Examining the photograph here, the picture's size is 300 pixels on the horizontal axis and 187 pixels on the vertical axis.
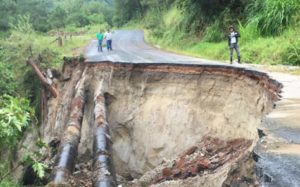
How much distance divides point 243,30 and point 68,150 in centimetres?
1570

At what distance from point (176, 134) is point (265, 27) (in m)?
8.95

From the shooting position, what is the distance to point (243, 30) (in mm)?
24203

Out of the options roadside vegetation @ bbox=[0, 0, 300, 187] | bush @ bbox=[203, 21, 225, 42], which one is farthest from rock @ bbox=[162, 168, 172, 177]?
bush @ bbox=[203, 21, 225, 42]

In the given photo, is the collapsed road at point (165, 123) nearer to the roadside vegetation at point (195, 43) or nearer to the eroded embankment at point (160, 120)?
the eroded embankment at point (160, 120)

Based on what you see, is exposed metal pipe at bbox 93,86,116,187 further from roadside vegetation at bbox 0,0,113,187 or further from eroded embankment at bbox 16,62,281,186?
roadside vegetation at bbox 0,0,113,187

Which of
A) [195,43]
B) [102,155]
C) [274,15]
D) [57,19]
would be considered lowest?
[102,155]

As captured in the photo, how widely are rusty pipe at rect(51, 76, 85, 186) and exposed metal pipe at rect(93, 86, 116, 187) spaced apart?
476mm

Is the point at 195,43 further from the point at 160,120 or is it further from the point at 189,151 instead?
the point at 189,151

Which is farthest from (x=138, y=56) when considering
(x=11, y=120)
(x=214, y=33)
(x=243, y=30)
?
(x=11, y=120)

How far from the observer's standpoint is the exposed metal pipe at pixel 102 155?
8.52 meters

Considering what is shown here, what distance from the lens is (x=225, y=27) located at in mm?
28344

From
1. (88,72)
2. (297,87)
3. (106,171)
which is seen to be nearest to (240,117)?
(297,87)

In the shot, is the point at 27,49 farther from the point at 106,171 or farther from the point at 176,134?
the point at 106,171

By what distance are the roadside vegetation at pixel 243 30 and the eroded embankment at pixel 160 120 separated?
445 centimetres
